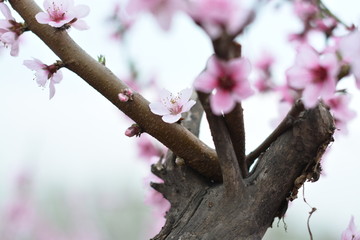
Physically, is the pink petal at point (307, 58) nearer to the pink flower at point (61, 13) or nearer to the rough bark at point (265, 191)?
the rough bark at point (265, 191)

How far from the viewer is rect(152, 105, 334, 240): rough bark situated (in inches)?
32.2

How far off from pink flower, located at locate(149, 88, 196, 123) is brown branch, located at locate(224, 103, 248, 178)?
0.09 meters

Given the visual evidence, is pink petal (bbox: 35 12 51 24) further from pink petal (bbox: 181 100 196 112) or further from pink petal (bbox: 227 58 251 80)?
pink petal (bbox: 227 58 251 80)

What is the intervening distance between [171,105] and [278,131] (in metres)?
0.20

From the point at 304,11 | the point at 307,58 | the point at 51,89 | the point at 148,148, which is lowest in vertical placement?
the point at 307,58

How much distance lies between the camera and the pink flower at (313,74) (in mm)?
670

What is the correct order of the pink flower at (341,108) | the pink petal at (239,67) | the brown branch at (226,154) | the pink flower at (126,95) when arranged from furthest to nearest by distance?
the pink flower at (341,108)
the pink flower at (126,95)
the brown branch at (226,154)
the pink petal at (239,67)

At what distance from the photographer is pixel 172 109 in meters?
0.86

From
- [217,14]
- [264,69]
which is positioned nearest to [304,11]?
[264,69]

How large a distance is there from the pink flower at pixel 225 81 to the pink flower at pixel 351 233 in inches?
17.6

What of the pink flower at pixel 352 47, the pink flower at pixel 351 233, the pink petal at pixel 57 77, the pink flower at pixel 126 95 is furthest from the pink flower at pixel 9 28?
the pink flower at pixel 351 233

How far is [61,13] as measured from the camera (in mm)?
869

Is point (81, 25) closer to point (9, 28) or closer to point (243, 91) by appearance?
point (9, 28)

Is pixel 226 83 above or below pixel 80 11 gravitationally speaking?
below
